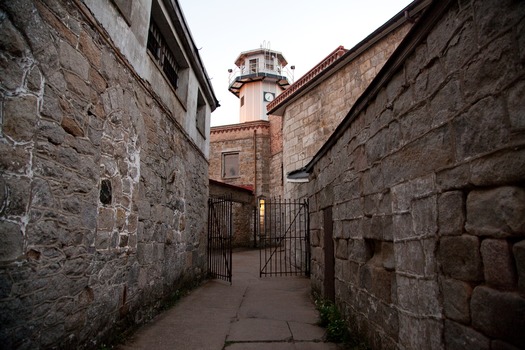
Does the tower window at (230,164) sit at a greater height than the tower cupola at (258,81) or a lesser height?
lesser

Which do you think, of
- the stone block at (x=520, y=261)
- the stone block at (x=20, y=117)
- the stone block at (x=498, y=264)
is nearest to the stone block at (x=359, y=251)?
the stone block at (x=498, y=264)

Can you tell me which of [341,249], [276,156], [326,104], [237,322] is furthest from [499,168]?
[276,156]

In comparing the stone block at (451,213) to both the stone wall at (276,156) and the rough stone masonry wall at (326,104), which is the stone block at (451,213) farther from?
the stone wall at (276,156)

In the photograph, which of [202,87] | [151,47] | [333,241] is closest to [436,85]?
[333,241]

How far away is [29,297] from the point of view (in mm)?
2111

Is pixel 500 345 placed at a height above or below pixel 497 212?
below

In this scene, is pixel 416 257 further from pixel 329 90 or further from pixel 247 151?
pixel 247 151

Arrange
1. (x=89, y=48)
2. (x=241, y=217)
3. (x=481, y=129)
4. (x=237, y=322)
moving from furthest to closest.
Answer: (x=241, y=217), (x=237, y=322), (x=89, y=48), (x=481, y=129)

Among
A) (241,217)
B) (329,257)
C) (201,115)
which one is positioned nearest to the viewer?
(329,257)

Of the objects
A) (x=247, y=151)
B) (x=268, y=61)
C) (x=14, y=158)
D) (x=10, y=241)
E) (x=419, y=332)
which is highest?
(x=268, y=61)

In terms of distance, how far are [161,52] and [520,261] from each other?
560cm

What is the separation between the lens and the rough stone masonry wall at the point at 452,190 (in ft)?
4.13

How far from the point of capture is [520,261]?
3.94ft

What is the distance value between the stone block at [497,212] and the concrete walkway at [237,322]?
246 centimetres
